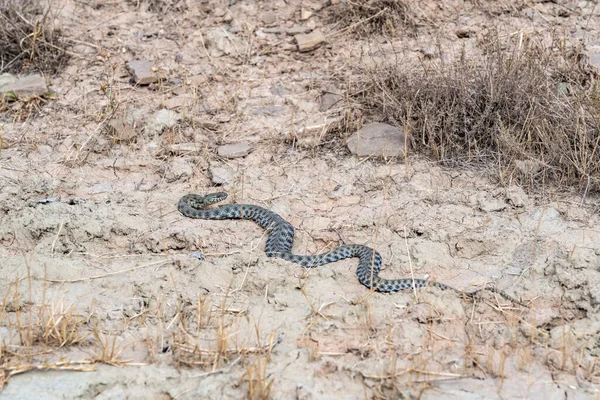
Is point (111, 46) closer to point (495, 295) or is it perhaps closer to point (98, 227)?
point (98, 227)

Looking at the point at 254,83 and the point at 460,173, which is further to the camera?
the point at 254,83

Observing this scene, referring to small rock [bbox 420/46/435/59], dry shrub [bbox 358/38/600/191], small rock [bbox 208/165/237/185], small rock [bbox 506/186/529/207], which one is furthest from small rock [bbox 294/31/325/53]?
small rock [bbox 506/186/529/207]

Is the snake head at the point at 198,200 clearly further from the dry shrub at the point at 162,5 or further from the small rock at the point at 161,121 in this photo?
the dry shrub at the point at 162,5

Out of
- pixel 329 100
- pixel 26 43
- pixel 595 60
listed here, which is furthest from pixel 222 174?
pixel 595 60

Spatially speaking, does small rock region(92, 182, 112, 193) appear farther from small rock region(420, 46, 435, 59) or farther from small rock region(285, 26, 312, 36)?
small rock region(420, 46, 435, 59)

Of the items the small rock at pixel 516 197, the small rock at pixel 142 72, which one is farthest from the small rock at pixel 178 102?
the small rock at pixel 516 197

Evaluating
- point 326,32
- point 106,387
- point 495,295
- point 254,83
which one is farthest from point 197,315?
point 326,32

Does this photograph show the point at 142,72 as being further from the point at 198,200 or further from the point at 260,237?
the point at 260,237
